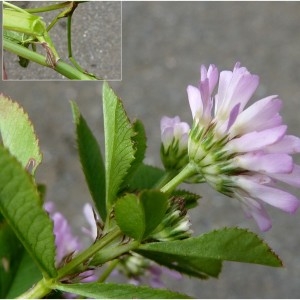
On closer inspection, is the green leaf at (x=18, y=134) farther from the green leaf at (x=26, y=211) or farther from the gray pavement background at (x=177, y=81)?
the gray pavement background at (x=177, y=81)

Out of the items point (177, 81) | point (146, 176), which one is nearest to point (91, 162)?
point (146, 176)

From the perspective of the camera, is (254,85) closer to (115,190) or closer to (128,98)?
(115,190)

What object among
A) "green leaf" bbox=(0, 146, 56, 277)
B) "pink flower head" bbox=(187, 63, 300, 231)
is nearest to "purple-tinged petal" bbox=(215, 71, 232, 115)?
"pink flower head" bbox=(187, 63, 300, 231)

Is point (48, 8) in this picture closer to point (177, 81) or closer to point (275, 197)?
point (275, 197)

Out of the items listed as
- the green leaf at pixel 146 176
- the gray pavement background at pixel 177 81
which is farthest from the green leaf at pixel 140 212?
the gray pavement background at pixel 177 81

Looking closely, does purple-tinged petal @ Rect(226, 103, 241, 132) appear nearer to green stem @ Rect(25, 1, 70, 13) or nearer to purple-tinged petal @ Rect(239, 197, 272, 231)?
purple-tinged petal @ Rect(239, 197, 272, 231)

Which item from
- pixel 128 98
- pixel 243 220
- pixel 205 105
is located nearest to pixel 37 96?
pixel 128 98

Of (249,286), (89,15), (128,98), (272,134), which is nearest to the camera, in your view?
(272,134)
